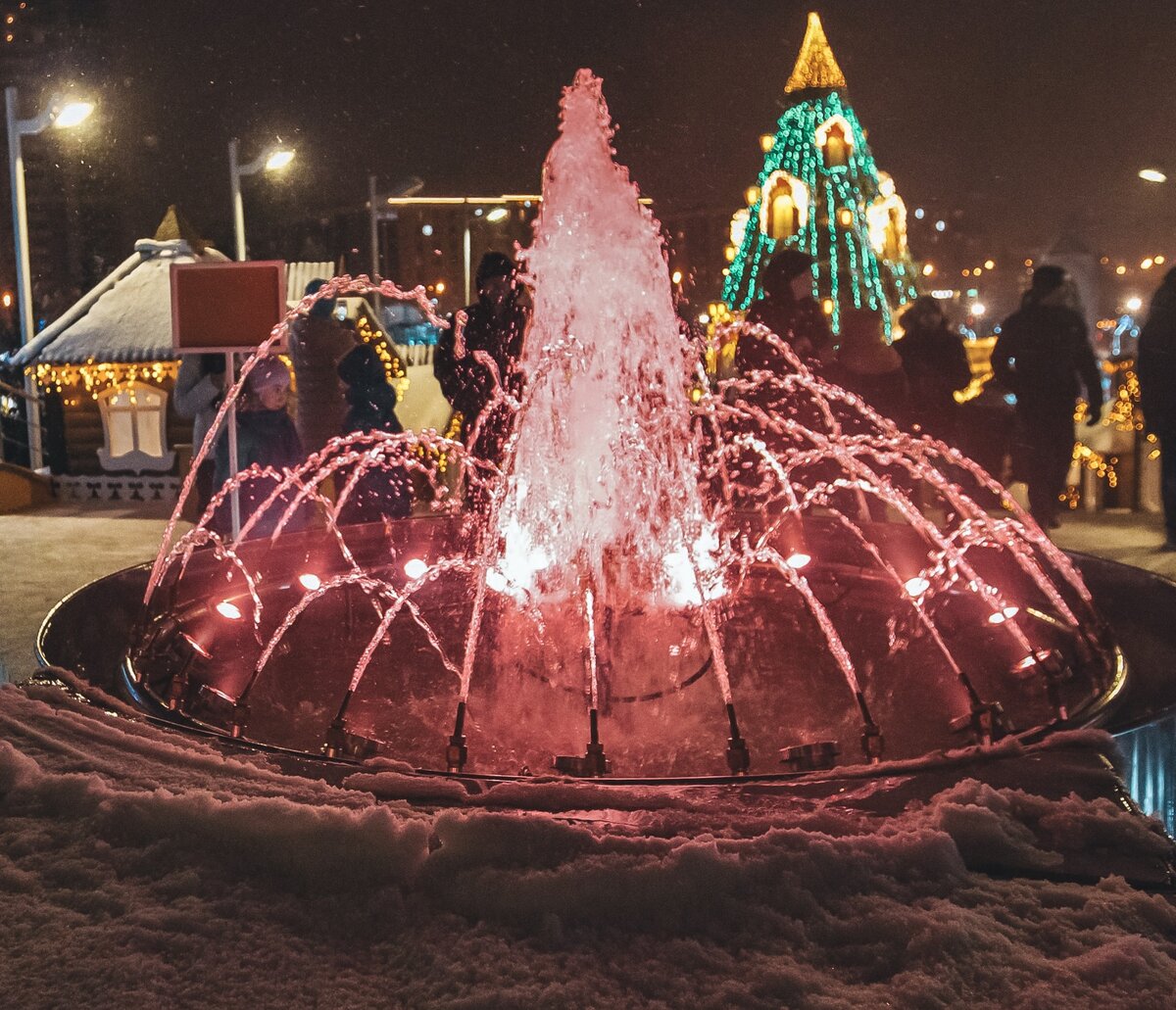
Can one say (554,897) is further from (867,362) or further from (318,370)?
(318,370)

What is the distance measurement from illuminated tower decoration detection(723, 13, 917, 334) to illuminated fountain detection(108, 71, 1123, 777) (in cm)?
2177

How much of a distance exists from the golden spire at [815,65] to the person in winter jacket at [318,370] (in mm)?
22726

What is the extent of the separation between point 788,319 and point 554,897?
525 centimetres

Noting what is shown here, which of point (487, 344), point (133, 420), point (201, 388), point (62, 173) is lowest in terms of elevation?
point (133, 420)

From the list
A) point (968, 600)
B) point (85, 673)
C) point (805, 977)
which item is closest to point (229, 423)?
point (85, 673)

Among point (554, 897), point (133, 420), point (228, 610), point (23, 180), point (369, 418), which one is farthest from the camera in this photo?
point (23, 180)

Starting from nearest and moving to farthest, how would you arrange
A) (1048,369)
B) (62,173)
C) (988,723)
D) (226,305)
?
(988,723), (226,305), (1048,369), (62,173)

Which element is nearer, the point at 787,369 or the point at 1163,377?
the point at 787,369

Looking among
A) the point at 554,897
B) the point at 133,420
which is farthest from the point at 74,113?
the point at 554,897

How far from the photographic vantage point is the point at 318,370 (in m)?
8.50

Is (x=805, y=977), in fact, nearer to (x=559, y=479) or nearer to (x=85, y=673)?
(x=85, y=673)

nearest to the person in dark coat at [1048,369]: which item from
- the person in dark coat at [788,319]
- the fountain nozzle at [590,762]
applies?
the person in dark coat at [788,319]

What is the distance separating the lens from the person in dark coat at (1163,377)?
8.48 m

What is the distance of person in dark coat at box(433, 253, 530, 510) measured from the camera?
6938 mm
